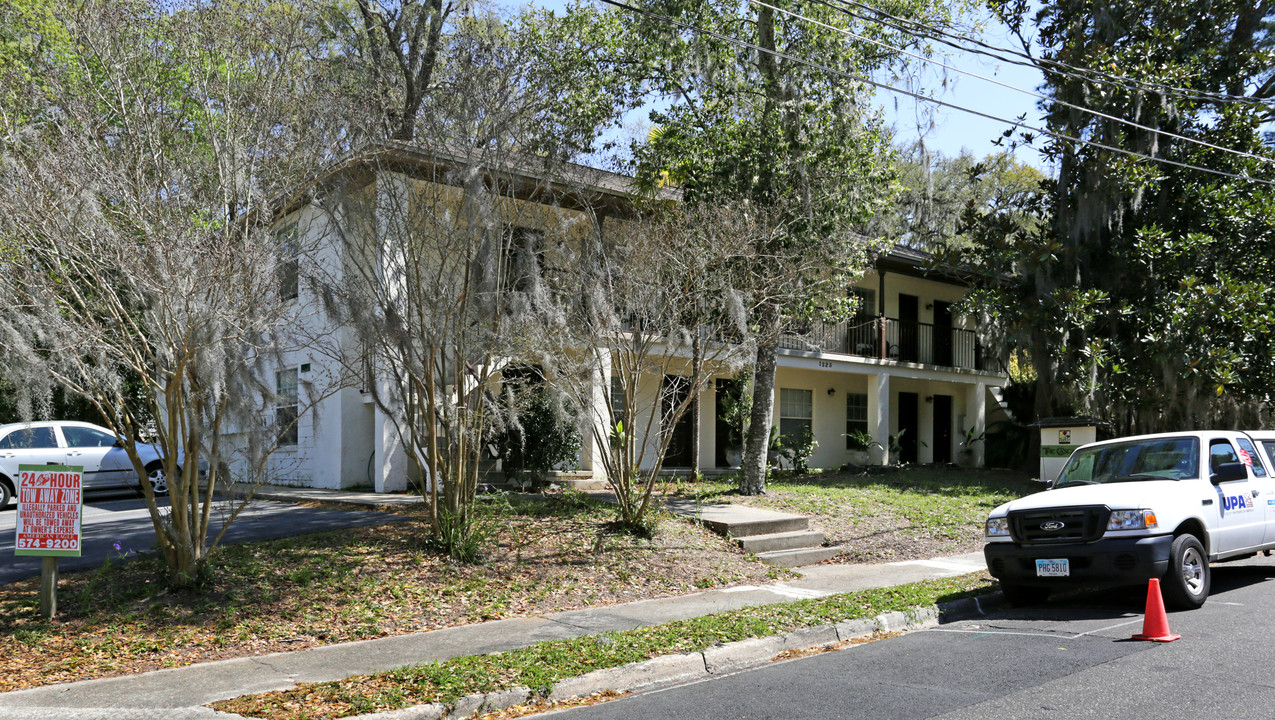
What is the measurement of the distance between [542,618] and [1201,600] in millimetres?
5916

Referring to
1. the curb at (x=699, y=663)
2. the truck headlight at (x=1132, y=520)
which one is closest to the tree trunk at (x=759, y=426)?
the curb at (x=699, y=663)

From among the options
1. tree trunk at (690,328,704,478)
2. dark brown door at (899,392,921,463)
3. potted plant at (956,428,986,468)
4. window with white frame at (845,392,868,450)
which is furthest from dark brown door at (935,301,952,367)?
tree trunk at (690,328,704,478)

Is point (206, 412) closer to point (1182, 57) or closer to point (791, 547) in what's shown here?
point (791, 547)

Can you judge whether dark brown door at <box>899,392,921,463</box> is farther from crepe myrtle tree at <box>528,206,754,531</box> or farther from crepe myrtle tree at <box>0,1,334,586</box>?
crepe myrtle tree at <box>0,1,334,586</box>

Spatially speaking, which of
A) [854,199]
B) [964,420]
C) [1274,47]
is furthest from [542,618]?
[964,420]

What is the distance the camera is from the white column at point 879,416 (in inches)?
925

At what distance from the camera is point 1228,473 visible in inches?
344

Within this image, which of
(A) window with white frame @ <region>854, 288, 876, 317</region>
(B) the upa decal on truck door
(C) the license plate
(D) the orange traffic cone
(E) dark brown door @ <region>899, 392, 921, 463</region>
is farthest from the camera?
(E) dark brown door @ <region>899, 392, 921, 463</region>

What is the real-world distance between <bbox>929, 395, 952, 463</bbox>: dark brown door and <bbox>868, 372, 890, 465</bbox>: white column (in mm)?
4668

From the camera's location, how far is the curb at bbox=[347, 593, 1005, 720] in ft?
18.7

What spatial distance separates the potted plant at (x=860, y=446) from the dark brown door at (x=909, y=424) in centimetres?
234

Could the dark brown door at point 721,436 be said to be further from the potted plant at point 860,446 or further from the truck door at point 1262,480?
the truck door at point 1262,480

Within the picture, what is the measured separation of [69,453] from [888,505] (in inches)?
548

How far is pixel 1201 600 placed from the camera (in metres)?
8.15
